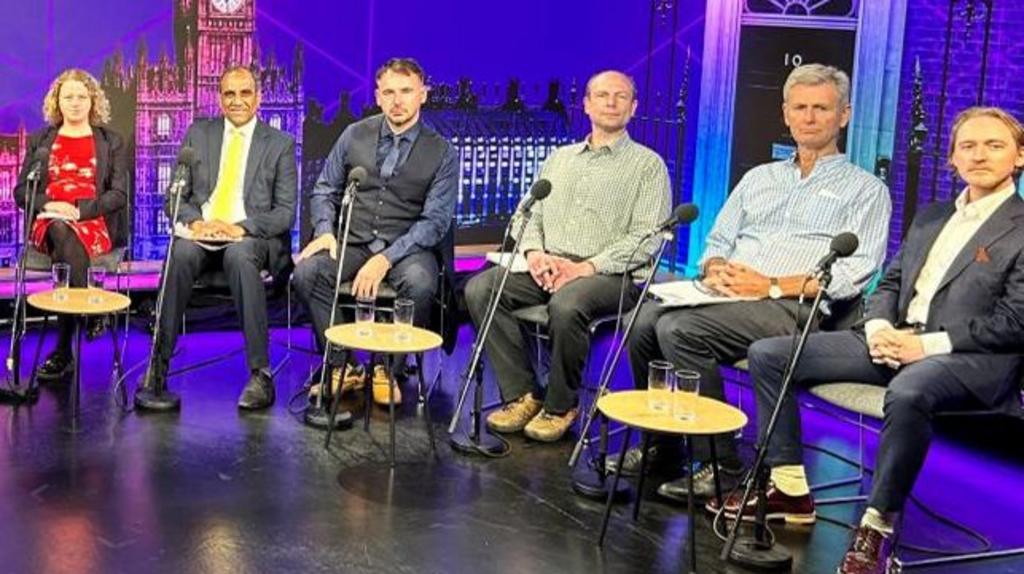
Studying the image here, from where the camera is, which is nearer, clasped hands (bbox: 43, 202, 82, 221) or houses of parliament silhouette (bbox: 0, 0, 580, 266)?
clasped hands (bbox: 43, 202, 82, 221)

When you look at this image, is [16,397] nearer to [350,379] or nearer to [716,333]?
[350,379]

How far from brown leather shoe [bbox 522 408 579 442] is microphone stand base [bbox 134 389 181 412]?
1352 mm

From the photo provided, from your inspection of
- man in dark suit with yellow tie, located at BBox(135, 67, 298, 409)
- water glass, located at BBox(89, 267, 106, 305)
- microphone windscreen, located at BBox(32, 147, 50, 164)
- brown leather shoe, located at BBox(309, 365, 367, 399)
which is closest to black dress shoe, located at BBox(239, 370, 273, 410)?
man in dark suit with yellow tie, located at BBox(135, 67, 298, 409)

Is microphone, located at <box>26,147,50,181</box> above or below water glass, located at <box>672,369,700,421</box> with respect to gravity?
above

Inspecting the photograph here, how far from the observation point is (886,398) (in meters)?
4.03

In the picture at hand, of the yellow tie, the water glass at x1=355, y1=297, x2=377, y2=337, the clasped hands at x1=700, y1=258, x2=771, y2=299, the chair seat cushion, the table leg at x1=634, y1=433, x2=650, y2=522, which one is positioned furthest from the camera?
the yellow tie

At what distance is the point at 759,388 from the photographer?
446 cm

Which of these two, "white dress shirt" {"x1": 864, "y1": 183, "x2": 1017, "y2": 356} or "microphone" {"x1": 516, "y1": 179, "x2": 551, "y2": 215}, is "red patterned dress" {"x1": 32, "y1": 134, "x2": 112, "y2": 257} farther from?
"white dress shirt" {"x1": 864, "y1": 183, "x2": 1017, "y2": 356}

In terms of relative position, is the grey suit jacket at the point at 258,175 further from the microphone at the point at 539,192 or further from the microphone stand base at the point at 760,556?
the microphone stand base at the point at 760,556

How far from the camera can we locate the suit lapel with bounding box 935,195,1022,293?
420cm

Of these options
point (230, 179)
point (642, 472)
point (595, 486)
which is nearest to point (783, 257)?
point (595, 486)

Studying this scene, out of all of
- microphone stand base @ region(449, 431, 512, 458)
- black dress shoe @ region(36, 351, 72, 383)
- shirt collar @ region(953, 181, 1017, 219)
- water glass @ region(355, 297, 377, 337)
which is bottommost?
microphone stand base @ region(449, 431, 512, 458)

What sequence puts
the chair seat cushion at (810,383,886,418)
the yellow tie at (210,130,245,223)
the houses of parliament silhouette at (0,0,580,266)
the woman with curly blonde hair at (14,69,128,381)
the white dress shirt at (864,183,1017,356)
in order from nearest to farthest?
the chair seat cushion at (810,383,886,418), the white dress shirt at (864,183,1017,356), the woman with curly blonde hair at (14,69,128,381), the yellow tie at (210,130,245,223), the houses of parliament silhouette at (0,0,580,266)

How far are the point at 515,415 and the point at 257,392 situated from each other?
3.35 feet
